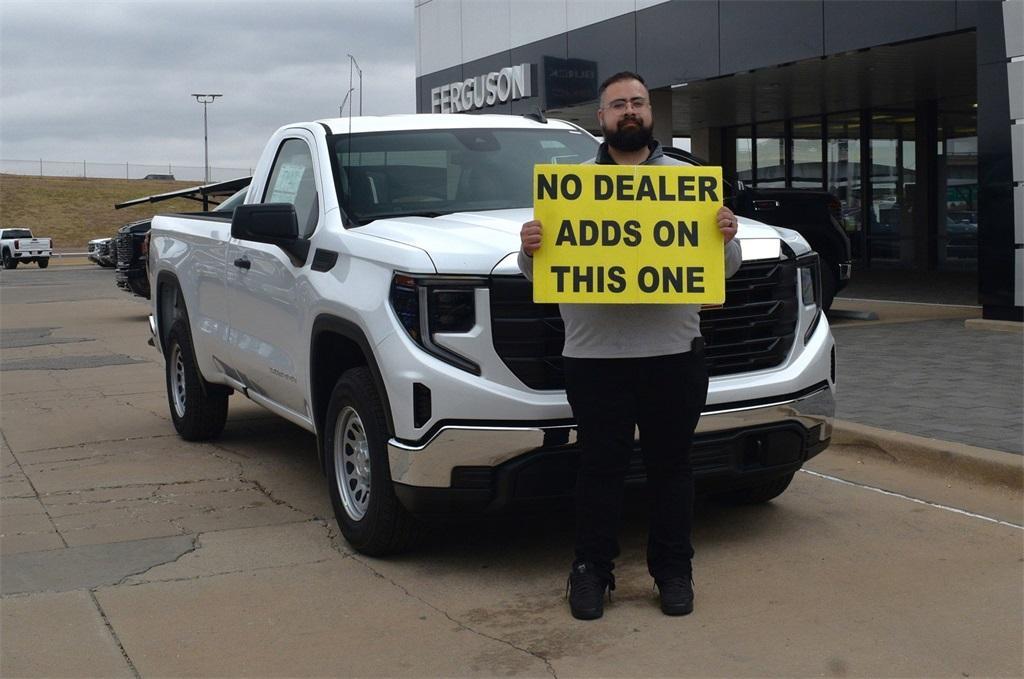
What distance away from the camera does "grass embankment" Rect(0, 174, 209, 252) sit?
3018 inches

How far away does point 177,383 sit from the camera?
28.7 feet

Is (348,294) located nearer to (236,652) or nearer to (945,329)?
(236,652)

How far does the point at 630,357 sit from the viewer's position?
4496 millimetres

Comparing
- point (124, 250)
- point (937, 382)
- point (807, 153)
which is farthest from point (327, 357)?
point (807, 153)

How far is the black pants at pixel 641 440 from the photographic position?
4.54 metres

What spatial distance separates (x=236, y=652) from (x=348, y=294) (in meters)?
1.65

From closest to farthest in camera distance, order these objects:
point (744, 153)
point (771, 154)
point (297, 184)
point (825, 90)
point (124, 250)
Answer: point (297, 184), point (124, 250), point (825, 90), point (771, 154), point (744, 153)

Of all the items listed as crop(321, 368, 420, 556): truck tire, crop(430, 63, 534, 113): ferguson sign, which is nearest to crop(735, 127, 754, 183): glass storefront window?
crop(430, 63, 534, 113): ferguson sign

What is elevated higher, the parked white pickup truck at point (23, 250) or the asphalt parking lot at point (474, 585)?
the parked white pickup truck at point (23, 250)

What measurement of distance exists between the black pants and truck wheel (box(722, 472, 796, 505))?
4.74ft

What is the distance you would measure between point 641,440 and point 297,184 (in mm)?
2851

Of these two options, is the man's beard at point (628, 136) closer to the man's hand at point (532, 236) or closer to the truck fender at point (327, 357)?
the man's hand at point (532, 236)

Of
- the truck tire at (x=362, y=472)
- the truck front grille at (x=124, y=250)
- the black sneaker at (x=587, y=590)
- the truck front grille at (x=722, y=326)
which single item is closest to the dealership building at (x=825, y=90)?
the truck front grille at (x=124, y=250)

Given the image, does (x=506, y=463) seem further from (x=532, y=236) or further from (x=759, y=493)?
(x=759, y=493)
